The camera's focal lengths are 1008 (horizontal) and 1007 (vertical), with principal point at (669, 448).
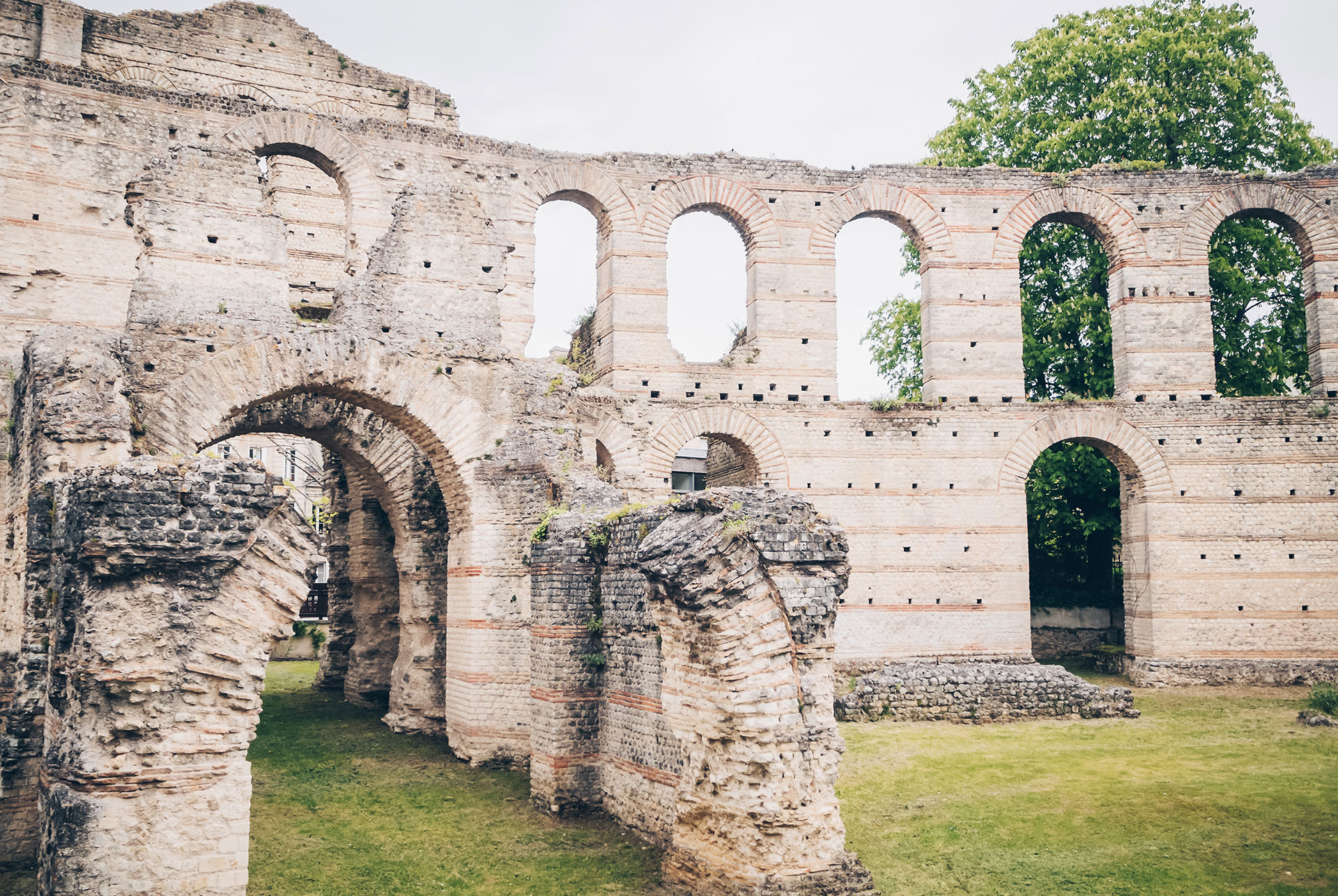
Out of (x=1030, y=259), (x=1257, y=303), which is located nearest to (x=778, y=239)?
(x=1030, y=259)

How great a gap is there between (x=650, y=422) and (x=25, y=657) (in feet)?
29.0

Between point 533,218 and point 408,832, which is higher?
point 533,218

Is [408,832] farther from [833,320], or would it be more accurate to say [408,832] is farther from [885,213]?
[885,213]

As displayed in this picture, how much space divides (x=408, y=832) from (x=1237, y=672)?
41.4 ft

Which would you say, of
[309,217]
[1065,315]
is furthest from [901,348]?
[309,217]

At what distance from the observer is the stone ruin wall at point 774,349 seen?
12.9 metres

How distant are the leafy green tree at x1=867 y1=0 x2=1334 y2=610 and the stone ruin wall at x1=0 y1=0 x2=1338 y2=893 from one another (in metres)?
1.77

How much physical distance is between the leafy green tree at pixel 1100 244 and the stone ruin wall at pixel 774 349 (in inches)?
69.6

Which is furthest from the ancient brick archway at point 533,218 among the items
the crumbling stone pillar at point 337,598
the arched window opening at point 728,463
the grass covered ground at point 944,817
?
the grass covered ground at point 944,817

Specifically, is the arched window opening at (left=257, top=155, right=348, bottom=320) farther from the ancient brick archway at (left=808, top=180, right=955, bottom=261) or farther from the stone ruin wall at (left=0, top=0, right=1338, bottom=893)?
the ancient brick archway at (left=808, top=180, right=955, bottom=261)

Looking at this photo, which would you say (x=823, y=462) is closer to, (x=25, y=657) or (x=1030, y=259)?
(x=1030, y=259)

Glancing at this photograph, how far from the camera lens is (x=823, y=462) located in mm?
15070

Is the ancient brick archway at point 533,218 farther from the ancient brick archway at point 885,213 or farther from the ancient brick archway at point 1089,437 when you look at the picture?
the ancient brick archway at point 1089,437

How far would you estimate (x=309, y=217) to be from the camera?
17375mm
